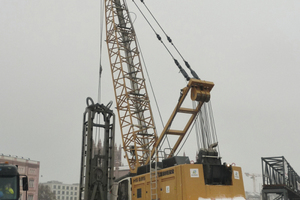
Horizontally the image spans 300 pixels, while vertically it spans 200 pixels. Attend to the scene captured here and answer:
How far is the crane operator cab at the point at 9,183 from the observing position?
1074cm

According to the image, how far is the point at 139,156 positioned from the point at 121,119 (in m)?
3.82

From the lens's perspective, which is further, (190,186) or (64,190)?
(64,190)

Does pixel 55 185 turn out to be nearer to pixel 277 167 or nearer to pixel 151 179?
pixel 277 167

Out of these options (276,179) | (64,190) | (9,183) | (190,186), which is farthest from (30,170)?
(64,190)

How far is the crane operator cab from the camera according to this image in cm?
1074

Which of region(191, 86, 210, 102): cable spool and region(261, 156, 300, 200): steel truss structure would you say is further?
region(261, 156, 300, 200): steel truss structure

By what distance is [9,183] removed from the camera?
36.0ft

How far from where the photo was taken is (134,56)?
3203cm

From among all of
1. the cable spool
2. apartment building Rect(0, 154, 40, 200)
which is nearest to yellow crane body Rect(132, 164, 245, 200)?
the cable spool

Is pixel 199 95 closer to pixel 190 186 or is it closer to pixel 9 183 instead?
pixel 190 186

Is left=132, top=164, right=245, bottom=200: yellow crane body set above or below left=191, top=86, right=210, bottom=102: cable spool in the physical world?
below

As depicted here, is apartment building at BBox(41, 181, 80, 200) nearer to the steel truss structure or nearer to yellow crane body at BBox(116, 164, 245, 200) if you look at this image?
the steel truss structure

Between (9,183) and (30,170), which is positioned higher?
(30,170)

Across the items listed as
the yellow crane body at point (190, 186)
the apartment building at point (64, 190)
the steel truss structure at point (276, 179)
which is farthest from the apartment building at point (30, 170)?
the apartment building at point (64, 190)
